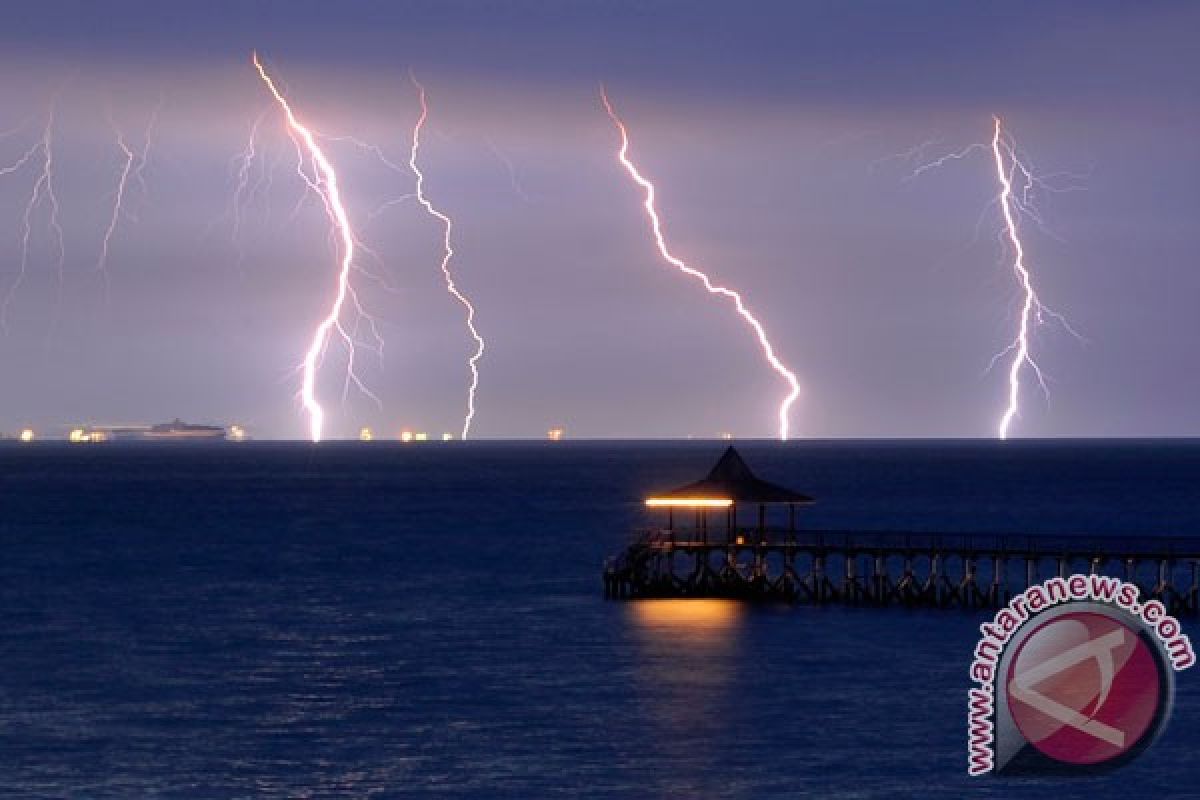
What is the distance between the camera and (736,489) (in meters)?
72.1

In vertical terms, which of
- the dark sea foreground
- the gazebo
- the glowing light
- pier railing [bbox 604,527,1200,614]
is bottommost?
the dark sea foreground

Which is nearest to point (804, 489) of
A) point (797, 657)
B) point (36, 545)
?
point (36, 545)

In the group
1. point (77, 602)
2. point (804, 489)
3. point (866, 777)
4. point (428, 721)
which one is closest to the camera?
point (866, 777)

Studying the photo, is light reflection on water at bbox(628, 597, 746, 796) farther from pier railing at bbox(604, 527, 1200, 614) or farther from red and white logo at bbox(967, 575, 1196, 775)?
red and white logo at bbox(967, 575, 1196, 775)

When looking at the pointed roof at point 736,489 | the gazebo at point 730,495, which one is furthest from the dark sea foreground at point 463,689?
the pointed roof at point 736,489

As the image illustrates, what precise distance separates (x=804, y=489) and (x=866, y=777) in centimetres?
14761

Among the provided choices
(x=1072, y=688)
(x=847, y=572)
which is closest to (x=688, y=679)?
(x=1072, y=688)

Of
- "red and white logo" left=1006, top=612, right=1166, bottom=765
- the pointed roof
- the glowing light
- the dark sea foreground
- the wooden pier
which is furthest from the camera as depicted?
the pointed roof

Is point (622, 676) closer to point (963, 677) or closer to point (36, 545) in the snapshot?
point (963, 677)

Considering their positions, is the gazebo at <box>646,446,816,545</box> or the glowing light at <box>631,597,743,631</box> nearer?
the glowing light at <box>631,597,743,631</box>

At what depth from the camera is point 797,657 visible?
58844mm

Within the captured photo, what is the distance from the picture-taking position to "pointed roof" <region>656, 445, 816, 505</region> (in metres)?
Result: 71.2

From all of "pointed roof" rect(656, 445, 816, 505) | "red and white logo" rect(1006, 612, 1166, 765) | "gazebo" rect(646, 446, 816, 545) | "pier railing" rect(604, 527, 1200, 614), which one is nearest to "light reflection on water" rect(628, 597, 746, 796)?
"pier railing" rect(604, 527, 1200, 614)

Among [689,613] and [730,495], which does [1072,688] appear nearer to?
[689,613]
